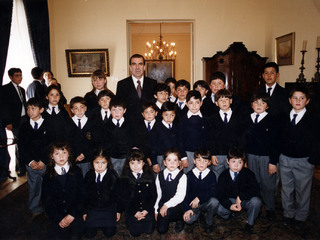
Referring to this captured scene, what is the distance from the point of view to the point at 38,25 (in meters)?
5.90

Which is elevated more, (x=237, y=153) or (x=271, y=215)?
(x=237, y=153)

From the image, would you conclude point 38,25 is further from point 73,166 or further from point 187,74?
point 187,74

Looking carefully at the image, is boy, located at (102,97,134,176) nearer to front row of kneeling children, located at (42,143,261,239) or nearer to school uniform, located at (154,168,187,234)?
front row of kneeling children, located at (42,143,261,239)

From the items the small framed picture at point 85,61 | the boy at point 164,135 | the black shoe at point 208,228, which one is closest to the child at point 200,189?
the black shoe at point 208,228

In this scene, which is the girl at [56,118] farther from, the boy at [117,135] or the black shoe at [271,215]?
the black shoe at [271,215]

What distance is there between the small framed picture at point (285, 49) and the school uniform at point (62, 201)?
5297 mm

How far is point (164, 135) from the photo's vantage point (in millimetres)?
3008

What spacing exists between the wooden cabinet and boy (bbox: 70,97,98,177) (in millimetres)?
4196

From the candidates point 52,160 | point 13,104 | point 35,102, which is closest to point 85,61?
point 13,104

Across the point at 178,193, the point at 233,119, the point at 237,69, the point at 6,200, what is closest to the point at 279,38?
the point at 237,69

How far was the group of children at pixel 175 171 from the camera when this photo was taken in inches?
96.7

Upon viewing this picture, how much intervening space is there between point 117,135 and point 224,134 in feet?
4.05

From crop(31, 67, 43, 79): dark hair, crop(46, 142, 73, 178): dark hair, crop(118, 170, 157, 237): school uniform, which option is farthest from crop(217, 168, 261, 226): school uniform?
crop(31, 67, 43, 79): dark hair

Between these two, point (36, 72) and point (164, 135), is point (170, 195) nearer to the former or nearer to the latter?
point (164, 135)
